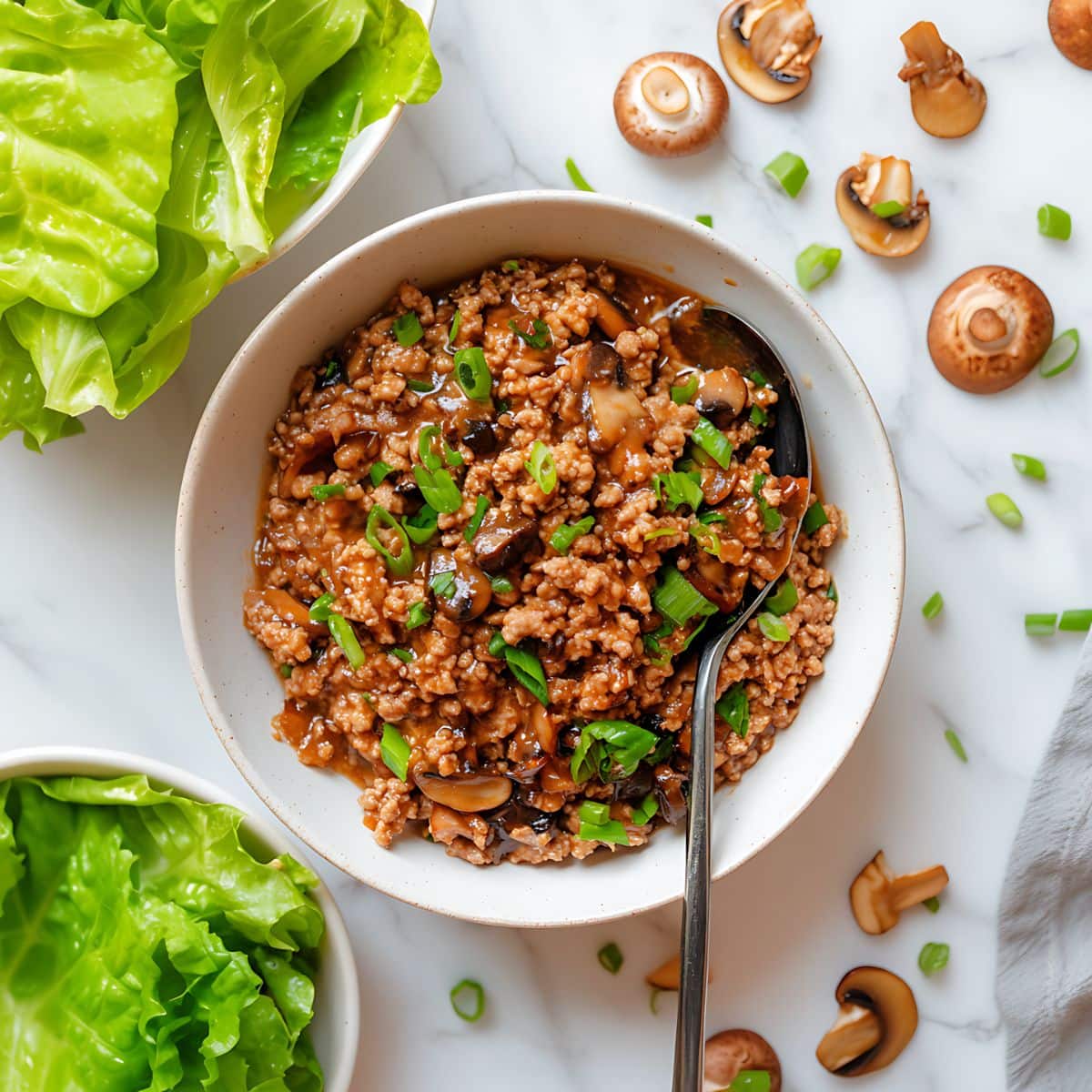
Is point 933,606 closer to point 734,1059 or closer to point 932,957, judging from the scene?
point 932,957

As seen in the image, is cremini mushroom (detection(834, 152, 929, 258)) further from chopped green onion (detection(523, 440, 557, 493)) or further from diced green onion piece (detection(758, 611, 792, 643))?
chopped green onion (detection(523, 440, 557, 493))

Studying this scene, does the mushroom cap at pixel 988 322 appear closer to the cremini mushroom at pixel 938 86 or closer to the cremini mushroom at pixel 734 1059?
the cremini mushroom at pixel 938 86

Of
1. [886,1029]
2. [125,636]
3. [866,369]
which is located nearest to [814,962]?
[886,1029]

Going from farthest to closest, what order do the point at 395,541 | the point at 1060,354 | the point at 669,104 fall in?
the point at 1060,354, the point at 669,104, the point at 395,541

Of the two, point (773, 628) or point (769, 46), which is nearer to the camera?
point (773, 628)

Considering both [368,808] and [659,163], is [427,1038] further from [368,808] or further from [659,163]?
[659,163]

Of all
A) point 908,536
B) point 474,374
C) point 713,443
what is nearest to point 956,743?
point 908,536

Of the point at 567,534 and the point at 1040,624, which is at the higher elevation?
the point at 567,534
